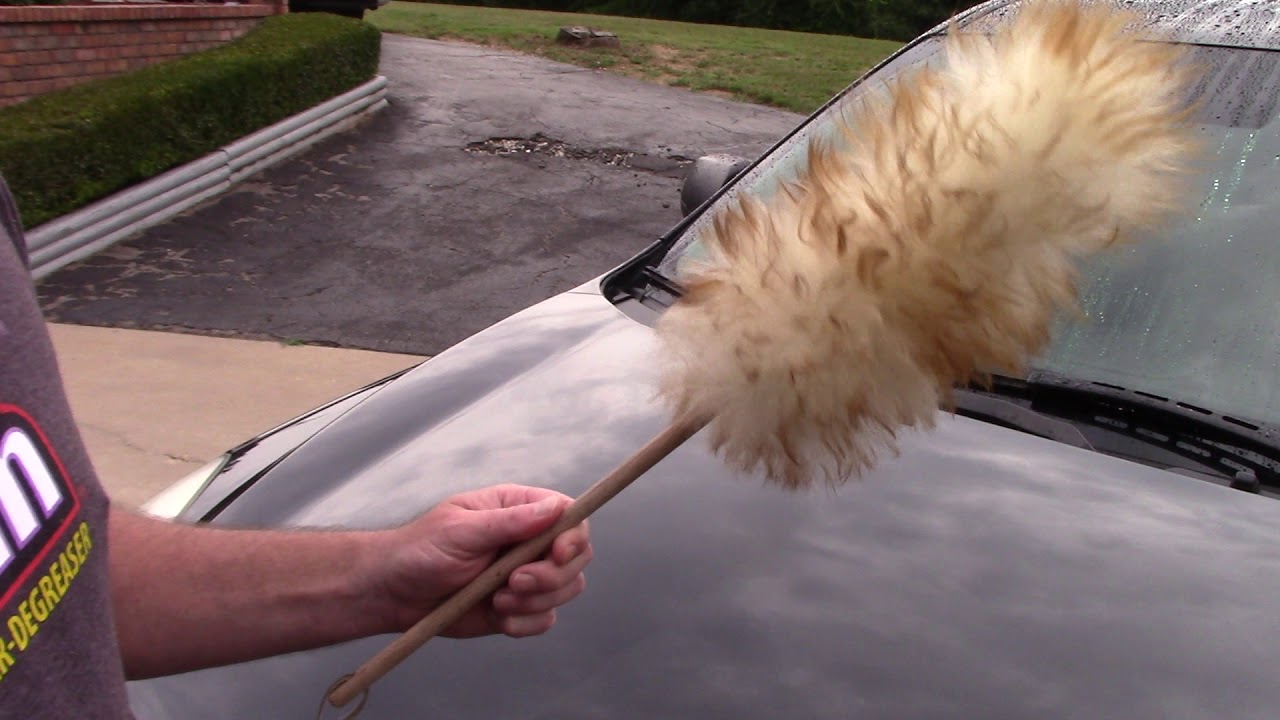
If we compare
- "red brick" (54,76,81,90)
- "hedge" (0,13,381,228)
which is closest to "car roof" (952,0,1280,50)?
"hedge" (0,13,381,228)

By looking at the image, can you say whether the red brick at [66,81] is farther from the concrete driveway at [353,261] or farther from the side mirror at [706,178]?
the side mirror at [706,178]

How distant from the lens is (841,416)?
3.51ft

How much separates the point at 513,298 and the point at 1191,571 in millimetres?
5111

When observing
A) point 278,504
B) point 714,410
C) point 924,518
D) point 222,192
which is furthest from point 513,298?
point 714,410

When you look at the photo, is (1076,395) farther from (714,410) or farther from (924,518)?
(714,410)

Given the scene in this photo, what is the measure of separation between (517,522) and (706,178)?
2.28 meters

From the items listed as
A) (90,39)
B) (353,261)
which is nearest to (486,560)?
(353,261)

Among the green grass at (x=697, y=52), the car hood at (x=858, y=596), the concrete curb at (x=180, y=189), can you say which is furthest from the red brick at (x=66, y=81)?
the green grass at (x=697, y=52)

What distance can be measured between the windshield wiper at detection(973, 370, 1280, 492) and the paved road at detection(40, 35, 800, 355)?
404 cm

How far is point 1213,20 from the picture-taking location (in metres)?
2.63

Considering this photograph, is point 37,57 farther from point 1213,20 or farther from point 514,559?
point 514,559

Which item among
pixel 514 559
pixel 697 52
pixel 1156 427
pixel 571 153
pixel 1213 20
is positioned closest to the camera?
pixel 514 559

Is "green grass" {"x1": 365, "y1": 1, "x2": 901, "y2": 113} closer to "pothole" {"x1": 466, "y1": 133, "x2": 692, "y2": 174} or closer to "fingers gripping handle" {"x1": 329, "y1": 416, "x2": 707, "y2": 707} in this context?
"pothole" {"x1": 466, "y1": 133, "x2": 692, "y2": 174}

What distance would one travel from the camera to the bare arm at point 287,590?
1.43 m
